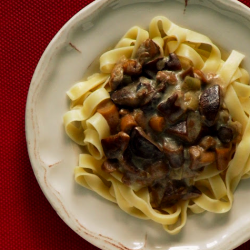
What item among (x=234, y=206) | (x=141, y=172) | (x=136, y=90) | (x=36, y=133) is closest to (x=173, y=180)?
(x=141, y=172)

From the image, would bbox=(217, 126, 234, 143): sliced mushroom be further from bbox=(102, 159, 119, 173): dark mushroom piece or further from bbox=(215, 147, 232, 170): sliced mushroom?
bbox=(102, 159, 119, 173): dark mushroom piece

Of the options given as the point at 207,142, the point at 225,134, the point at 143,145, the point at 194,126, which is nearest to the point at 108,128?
the point at 143,145

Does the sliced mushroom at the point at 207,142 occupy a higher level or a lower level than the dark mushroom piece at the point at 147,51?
lower

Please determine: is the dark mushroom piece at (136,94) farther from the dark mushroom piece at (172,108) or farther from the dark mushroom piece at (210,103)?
the dark mushroom piece at (210,103)

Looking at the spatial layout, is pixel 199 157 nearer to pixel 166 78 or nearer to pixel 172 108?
pixel 172 108

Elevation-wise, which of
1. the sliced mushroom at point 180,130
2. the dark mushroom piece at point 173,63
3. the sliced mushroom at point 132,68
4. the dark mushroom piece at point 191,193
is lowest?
the dark mushroom piece at point 191,193

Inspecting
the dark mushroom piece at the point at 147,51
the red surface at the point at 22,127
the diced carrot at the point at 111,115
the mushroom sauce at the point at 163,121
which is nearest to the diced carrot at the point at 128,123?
the mushroom sauce at the point at 163,121
